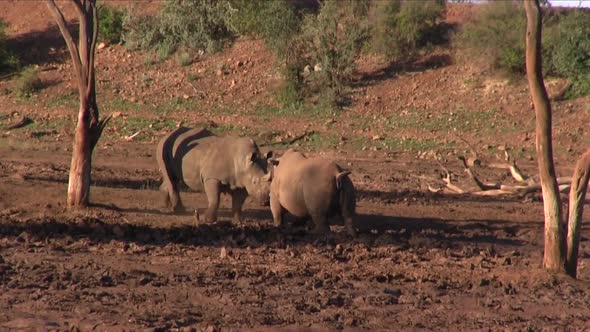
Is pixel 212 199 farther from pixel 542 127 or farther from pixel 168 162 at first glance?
pixel 542 127

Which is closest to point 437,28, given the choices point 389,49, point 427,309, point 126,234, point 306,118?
point 389,49

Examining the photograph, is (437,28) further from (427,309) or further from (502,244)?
(427,309)

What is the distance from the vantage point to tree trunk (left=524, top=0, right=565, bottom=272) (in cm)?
1116

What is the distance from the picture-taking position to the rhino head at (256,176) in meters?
14.9

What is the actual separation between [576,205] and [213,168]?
5.66 meters

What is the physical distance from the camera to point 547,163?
11.2m

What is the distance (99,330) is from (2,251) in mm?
3726

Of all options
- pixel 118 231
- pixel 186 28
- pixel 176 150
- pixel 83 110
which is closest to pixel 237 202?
pixel 176 150

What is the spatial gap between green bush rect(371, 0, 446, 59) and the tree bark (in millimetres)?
19866

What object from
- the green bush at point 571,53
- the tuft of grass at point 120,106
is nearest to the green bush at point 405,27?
the green bush at point 571,53

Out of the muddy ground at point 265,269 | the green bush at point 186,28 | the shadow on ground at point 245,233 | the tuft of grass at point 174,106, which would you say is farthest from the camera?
the green bush at point 186,28

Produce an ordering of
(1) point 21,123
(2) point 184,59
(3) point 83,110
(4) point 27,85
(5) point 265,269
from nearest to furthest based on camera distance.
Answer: (5) point 265,269, (3) point 83,110, (1) point 21,123, (4) point 27,85, (2) point 184,59

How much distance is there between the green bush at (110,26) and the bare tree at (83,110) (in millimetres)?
20607

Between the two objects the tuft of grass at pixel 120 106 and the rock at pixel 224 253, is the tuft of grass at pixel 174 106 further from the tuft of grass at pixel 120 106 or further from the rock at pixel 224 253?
the rock at pixel 224 253
